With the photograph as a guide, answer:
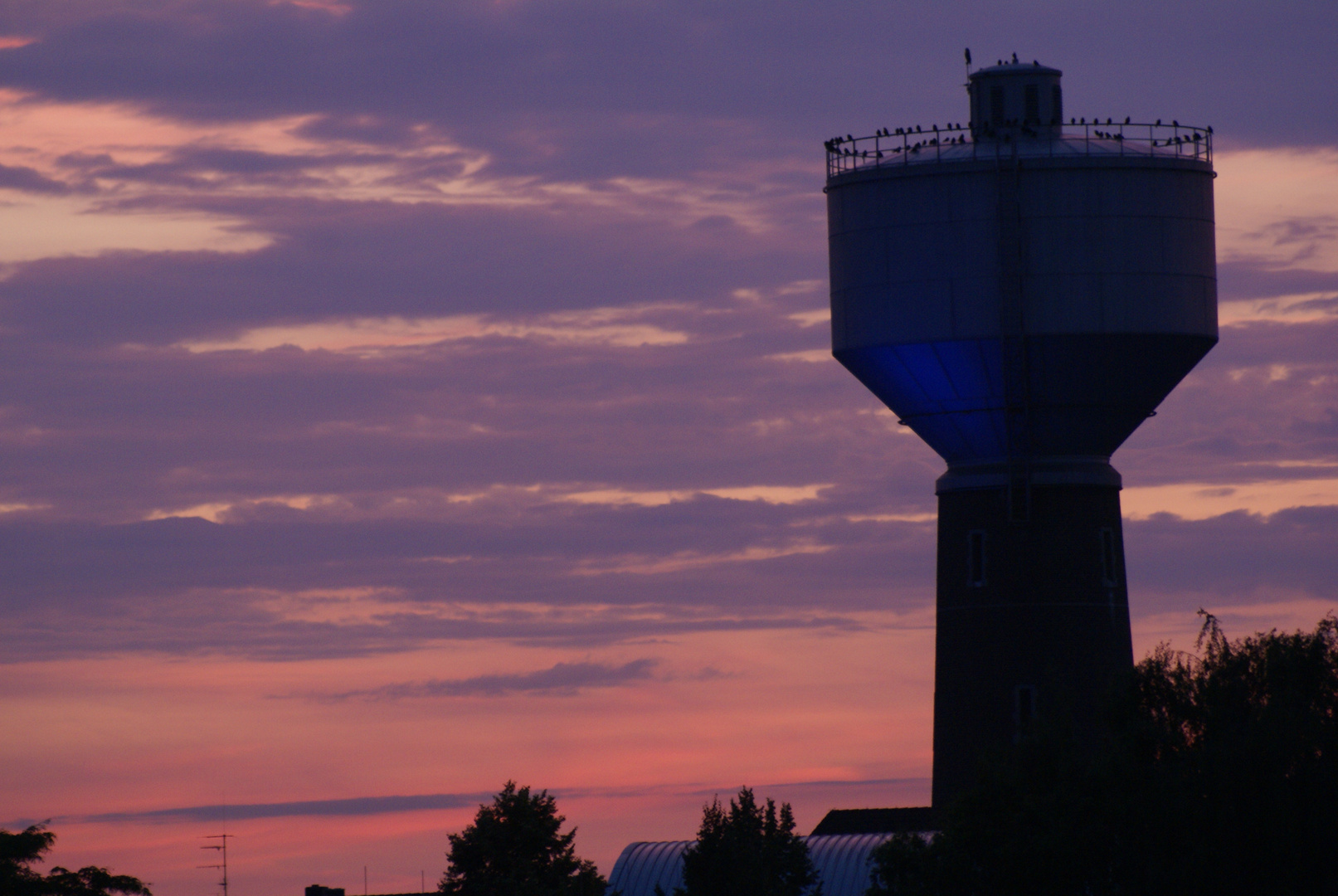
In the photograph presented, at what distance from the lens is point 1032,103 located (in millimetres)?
65500

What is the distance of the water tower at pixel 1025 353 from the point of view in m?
62.2

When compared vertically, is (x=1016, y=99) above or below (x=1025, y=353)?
above

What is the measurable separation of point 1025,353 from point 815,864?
15.2m

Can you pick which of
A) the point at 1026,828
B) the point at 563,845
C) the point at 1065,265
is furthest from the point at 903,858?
the point at 563,845

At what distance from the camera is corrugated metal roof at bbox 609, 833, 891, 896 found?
65188mm

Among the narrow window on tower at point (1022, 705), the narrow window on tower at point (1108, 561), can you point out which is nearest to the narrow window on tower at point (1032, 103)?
the narrow window on tower at point (1108, 561)

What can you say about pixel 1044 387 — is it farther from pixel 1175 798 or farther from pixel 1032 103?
pixel 1175 798

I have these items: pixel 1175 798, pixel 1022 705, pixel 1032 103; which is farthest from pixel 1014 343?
pixel 1175 798

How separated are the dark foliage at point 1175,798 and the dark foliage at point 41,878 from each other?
3221 centimetres

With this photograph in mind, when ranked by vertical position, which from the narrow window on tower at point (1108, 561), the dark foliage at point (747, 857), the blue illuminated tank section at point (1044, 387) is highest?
the blue illuminated tank section at point (1044, 387)

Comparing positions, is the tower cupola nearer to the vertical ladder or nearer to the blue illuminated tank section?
the vertical ladder

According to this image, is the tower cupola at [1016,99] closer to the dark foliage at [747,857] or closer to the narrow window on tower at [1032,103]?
the narrow window on tower at [1032,103]

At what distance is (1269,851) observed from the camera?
44.7 metres

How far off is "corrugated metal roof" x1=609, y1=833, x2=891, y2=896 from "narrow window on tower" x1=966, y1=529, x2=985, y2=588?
7.51 metres
